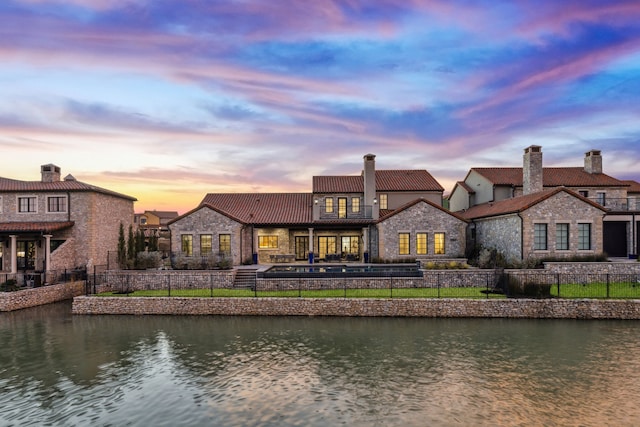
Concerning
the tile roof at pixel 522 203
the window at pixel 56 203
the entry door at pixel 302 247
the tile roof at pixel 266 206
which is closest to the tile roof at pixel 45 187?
the window at pixel 56 203

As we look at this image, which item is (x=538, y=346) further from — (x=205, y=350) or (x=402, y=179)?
(x=402, y=179)

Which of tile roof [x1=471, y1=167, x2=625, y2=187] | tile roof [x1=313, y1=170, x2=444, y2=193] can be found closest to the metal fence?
tile roof [x1=471, y1=167, x2=625, y2=187]

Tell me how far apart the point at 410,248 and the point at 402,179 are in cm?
992

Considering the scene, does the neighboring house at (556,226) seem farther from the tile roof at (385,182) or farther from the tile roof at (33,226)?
the tile roof at (33,226)

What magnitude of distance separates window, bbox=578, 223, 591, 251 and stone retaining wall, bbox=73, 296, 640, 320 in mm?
7629

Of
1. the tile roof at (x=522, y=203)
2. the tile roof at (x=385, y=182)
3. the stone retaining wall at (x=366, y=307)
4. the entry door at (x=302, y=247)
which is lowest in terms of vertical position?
the stone retaining wall at (x=366, y=307)

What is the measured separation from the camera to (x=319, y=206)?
116ft

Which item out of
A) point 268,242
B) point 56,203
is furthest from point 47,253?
point 268,242

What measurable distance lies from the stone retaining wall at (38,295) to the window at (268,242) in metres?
13.5

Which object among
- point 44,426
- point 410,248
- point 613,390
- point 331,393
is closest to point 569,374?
point 613,390

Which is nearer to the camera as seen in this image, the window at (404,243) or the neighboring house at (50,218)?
the neighboring house at (50,218)

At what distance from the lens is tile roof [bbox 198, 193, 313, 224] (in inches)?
1334

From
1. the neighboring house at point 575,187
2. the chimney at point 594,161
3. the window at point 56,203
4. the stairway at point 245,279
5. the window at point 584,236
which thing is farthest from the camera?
the chimney at point 594,161

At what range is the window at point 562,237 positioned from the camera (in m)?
26.4
